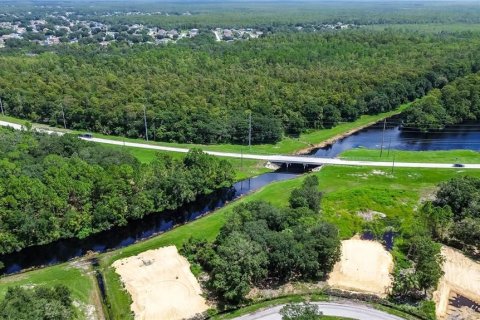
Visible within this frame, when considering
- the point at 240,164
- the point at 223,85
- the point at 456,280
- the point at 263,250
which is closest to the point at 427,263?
the point at 456,280

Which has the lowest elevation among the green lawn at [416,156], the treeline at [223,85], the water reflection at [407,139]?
the water reflection at [407,139]

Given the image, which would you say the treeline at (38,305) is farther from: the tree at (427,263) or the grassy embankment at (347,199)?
the tree at (427,263)

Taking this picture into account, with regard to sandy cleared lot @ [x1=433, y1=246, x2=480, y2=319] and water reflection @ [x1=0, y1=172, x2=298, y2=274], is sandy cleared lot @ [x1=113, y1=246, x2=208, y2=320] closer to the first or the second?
water reflection @ [x1=0, y1=172, x2=298, y2=274]

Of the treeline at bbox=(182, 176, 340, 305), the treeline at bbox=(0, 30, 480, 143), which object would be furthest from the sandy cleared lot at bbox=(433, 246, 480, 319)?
the treeline at bbox=(0, 30, 480, 143)

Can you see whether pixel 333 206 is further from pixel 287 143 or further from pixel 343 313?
pixel 287 143

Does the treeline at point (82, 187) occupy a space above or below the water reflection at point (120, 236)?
A: above

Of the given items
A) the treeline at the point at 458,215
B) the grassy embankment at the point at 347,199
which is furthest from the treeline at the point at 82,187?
the treeline at the point at 458,215
